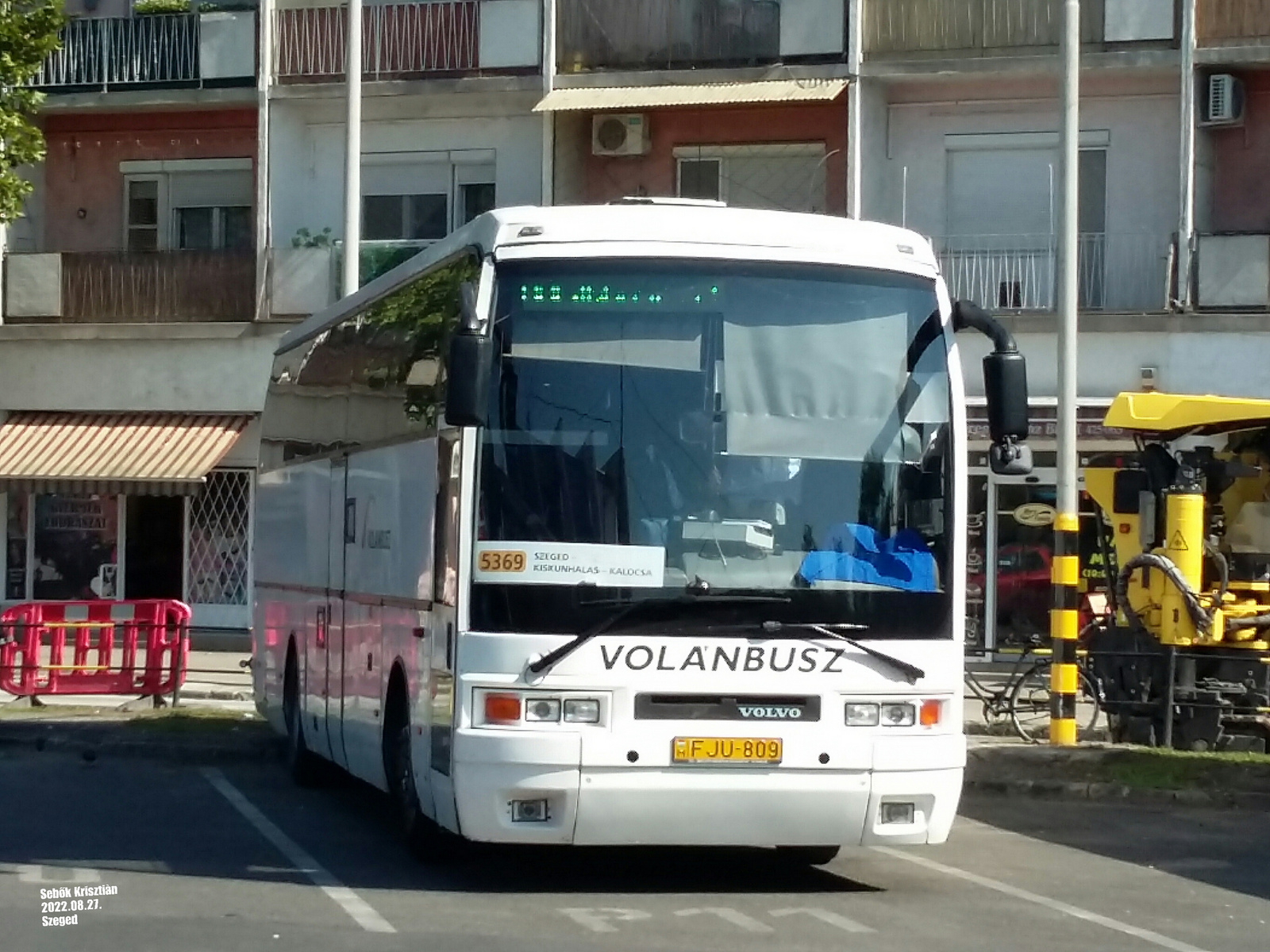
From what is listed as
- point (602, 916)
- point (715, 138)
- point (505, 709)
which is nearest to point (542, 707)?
point (505, 709)

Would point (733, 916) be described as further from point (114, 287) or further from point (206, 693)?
point (114, 287)

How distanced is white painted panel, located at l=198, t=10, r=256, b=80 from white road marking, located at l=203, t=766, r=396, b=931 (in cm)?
1678

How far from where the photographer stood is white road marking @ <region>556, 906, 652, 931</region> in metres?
9.51

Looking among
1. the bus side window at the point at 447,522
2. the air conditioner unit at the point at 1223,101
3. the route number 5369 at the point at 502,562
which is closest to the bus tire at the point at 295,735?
the bus side window at the point at 447,522

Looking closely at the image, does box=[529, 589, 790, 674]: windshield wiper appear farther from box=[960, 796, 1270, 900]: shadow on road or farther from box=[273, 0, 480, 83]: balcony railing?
box=[273, 0, 480, 83]: balcony railing

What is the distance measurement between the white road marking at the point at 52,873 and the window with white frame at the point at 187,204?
21.1 metres

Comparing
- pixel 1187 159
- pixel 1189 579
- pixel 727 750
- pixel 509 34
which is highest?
pixel 509 34

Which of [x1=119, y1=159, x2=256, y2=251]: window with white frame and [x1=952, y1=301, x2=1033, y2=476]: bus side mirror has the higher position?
[x1=119, y1=159, x2=256, y2=251]: window with white frame

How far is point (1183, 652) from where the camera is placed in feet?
53.9

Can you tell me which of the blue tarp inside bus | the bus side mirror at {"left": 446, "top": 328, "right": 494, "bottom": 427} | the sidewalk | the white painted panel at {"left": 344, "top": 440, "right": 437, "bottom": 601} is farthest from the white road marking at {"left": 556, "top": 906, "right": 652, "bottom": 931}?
the sidewalk

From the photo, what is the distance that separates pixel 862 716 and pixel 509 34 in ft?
66.6

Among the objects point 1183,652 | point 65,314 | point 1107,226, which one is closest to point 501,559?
point 1183,652

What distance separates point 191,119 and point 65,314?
3.34 metres

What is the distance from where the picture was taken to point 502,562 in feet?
33.7
